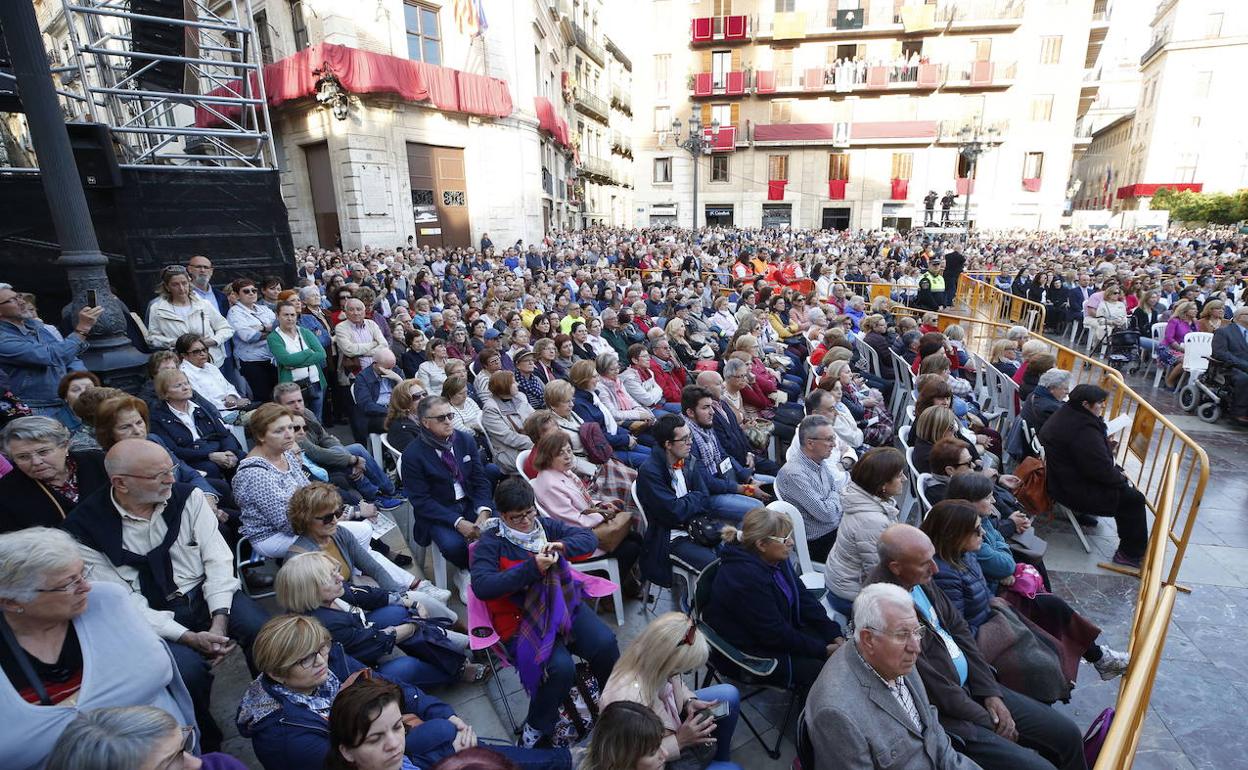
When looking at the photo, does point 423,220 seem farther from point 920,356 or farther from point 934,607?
point 934,607

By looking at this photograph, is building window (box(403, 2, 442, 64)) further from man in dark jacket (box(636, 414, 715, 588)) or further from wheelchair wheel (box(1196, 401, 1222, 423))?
wheelchair wheel (box(1196, 401, 1222, 423))

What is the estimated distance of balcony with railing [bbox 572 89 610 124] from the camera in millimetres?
30953

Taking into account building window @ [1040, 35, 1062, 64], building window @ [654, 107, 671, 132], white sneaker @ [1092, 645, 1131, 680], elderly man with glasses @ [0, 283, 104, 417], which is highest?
building window @ [1040, 35, 1062, 64]

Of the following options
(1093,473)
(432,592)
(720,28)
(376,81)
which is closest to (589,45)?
(720,28)

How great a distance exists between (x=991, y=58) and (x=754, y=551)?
43491 mm

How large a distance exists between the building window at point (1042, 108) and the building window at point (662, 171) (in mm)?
22051

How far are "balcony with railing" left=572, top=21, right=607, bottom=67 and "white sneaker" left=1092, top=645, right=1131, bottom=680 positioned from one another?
3191cm

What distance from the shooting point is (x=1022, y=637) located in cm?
277

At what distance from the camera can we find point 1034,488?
458cm

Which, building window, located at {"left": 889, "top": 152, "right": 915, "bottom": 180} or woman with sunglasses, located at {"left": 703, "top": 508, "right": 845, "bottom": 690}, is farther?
building window, located at {"left": 889, "top": 152, "right": 915, "bottom": 180}

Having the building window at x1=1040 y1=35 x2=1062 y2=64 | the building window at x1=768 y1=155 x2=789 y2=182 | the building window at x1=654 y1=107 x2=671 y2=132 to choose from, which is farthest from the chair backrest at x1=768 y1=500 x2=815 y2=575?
the building window at x1=1040 y1=35 x2=1062 y2=64

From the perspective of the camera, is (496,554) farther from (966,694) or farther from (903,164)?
(903,164)

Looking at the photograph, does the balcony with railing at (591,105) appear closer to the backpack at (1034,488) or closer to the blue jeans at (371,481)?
the blue jeans at (371,481)

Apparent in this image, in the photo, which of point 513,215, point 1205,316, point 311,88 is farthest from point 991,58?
point 311,88
